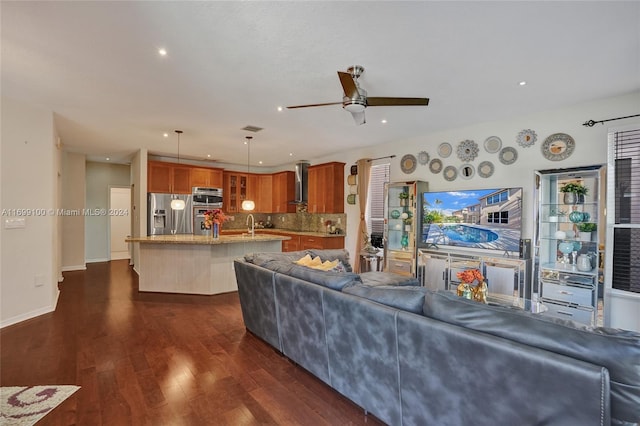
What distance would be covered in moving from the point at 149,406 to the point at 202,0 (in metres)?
2.79

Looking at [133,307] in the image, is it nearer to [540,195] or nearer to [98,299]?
[98,299]

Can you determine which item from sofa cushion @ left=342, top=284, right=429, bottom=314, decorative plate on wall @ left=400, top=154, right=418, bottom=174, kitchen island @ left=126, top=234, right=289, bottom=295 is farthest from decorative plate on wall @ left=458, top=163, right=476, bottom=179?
kitchen island @ left=126, top=234, right=289, bottom=295

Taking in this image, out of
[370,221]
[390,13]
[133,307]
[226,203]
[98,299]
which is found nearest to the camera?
[390,13]

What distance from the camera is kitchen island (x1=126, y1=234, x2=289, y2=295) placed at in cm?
520

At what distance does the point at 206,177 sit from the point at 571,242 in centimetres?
729

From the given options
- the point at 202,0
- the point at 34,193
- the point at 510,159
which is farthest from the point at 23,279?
the point at 510,159

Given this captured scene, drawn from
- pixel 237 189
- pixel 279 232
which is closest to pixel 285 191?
pixel 279 232

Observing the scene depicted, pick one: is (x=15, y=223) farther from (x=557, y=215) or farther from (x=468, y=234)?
(x=557, y=215)

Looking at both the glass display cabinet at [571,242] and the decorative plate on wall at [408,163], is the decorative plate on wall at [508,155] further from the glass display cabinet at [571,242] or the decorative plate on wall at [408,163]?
the decorative plate on wall at [408,163]

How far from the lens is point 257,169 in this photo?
939 cm

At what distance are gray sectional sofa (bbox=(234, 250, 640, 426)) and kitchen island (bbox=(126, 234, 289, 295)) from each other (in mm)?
2927

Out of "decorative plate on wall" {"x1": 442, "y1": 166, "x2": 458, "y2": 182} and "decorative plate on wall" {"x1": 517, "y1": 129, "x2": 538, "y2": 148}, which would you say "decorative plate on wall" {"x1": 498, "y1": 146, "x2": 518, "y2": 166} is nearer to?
"decorative plate on wall" {"x1": 517, "y1": 129, "x2": 538, "y2": 148}

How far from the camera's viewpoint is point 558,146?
159 inches

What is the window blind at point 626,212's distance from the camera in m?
3.25
